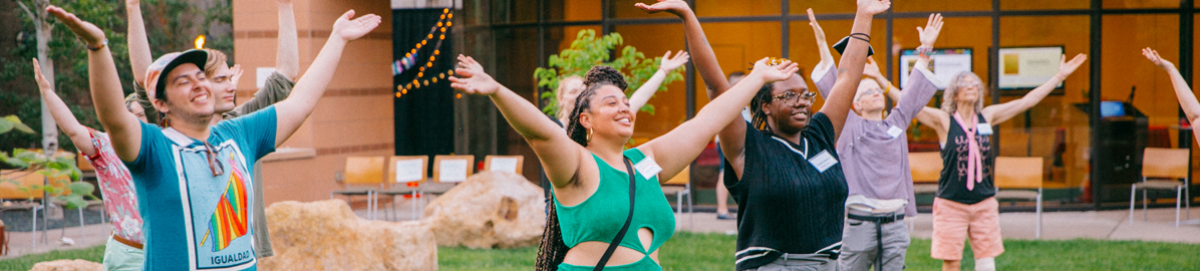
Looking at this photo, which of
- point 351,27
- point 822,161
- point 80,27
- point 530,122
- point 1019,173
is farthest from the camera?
point 1019,173

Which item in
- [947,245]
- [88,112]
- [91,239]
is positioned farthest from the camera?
[88,112]

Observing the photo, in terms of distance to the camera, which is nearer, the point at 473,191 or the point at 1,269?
the point at 1,269

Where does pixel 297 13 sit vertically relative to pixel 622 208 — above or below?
above

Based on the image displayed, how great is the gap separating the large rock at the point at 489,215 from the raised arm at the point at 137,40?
222 inches

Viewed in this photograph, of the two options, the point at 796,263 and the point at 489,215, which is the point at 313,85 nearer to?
the point at 796,263

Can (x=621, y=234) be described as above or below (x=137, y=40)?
below

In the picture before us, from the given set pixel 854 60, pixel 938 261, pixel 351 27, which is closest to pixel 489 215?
pixel 938 261

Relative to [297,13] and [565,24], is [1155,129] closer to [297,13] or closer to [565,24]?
[565,24]

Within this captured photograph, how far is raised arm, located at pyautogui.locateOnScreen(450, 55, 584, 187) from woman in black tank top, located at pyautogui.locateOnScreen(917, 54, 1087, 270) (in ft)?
12.8

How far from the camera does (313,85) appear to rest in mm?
2912

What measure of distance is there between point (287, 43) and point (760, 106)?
1.75 meters

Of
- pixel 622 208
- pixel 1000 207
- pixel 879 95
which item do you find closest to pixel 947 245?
pixel 879 95

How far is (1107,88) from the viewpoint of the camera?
431 inches

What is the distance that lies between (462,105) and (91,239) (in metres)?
4.80
